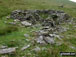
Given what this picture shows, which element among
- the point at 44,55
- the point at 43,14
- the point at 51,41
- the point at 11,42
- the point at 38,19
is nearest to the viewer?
the point at 44,55

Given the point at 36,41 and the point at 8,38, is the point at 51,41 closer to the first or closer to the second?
the point at 36,41

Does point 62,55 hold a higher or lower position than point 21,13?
lower

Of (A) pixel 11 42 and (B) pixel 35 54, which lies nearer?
(B) pixel 35 54

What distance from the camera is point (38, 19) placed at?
20375mm

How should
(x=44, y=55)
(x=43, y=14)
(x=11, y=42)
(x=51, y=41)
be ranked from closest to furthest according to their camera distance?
1. (x=44, y=55)
2. (x=11, y=42)
3. (x=51, y=41)
4. (x=43, y=14)

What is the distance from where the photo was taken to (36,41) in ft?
32.3

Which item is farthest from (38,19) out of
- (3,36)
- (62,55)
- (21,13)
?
(62,55)

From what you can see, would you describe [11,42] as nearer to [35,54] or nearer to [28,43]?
[28,43]

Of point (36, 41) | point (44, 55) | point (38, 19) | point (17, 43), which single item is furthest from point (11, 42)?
point (38, 19)

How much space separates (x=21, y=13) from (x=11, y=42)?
1227 centimetres

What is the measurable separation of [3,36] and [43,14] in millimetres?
13853

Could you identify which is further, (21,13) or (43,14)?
(43,14)

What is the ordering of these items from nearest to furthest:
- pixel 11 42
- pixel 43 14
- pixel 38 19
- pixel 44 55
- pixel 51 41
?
pixel 44 55, pixel 11 42, pixel 51 41, pixel 38 19, pixel 43 14

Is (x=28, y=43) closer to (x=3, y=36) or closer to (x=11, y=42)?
Result: (x=11, y=42)
